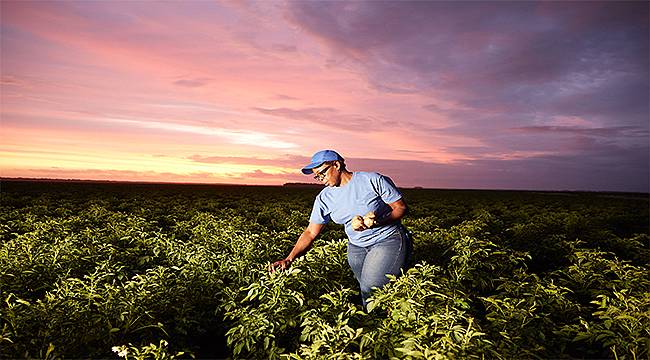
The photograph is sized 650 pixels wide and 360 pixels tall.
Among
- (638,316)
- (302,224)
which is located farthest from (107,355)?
(302,224)

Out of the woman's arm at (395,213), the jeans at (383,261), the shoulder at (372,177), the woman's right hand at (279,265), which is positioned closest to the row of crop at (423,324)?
the woman's right hand at (279,265)

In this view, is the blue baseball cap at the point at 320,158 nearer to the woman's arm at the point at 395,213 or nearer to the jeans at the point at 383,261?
the woman's arm at the point at 395,213

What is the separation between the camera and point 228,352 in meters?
4.45

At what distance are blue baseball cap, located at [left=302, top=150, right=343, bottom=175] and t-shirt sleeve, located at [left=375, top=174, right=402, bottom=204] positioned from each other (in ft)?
1.60

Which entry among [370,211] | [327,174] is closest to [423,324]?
[370,211]

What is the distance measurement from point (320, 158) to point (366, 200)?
0.63 metres

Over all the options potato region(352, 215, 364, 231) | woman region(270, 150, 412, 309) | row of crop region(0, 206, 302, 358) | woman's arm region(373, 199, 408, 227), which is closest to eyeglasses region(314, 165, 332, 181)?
woman region(270, 150, 412, 309)

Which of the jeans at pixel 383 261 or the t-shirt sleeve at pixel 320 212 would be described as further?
the t-shirt sleeve at pixel 320 212

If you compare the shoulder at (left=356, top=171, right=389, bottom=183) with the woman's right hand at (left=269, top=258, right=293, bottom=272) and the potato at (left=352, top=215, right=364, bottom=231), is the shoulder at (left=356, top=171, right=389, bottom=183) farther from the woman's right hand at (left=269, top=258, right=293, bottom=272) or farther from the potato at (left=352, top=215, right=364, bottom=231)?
the woman's right hand at (left=269, top=258, right=293, bottom=272)

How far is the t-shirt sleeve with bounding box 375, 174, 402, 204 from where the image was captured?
12.5 feet

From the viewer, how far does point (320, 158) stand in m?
3.80

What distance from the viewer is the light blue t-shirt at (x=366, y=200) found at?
152 inches

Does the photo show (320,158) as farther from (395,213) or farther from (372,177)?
(395,213)

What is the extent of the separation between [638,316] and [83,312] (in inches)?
193
